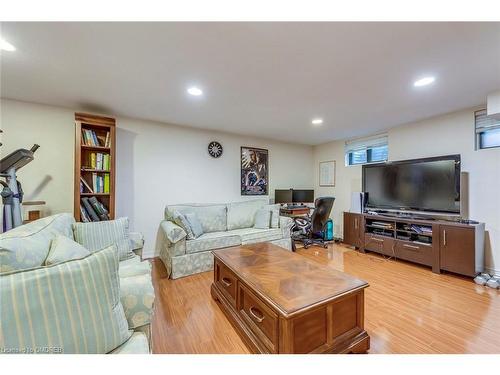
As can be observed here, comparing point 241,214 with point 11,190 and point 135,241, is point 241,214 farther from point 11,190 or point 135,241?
point 11,190

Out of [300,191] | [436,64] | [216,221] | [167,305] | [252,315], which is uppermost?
[436,64]

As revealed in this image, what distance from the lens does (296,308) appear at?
115 cm

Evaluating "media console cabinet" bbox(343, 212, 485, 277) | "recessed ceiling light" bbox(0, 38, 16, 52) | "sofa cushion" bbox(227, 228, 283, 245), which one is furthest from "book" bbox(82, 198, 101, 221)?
"media console cabinet" bbox(343, 212, 485, 277)

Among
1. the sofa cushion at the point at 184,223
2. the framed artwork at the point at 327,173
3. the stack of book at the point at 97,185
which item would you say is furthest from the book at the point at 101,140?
the framed artwork at the point at 327,173

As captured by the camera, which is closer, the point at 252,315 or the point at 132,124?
the point at 252,315

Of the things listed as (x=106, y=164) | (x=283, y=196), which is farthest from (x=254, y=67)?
(x=283, y=196)

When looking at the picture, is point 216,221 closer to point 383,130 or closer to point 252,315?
point 252,315

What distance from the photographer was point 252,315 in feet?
4.82

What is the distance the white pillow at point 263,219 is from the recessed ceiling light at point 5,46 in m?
3.31

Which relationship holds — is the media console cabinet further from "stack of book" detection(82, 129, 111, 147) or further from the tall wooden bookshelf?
"stack of book" detection(82, 129, 111, 147)

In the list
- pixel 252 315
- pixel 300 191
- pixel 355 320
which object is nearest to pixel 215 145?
pixel 300 191

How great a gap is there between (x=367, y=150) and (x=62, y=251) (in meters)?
4.67

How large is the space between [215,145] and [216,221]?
4.67ft

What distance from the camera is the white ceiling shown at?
1364 millimetres
